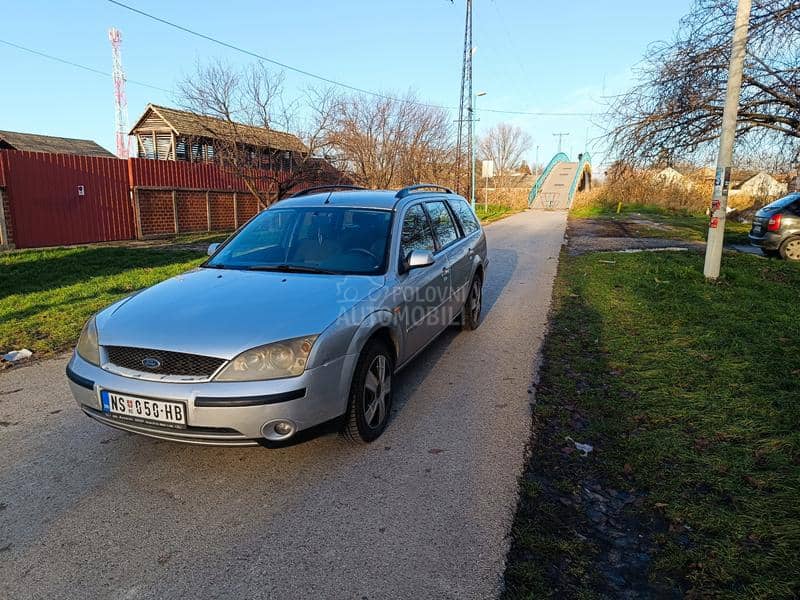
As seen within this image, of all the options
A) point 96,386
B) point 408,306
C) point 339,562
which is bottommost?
point 339,562

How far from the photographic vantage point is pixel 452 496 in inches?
116

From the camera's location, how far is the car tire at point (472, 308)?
6.24 meters

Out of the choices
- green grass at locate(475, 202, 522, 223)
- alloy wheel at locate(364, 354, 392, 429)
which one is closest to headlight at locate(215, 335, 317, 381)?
alloy wheel at locate(364, 354, 392, 429)

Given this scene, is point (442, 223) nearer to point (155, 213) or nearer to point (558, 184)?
point (155, 213)

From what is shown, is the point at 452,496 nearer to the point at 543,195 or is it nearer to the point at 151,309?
the point at 151,309

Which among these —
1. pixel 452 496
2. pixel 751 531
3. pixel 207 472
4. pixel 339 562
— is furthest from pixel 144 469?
pixel 751 531

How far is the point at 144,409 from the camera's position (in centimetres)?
284

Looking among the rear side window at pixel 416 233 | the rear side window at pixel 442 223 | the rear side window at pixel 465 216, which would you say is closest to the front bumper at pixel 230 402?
the rear side window at pixel 416 233

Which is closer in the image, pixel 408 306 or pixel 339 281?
pixel 339 281

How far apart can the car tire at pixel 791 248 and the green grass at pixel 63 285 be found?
14109mm

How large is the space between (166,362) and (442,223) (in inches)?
137

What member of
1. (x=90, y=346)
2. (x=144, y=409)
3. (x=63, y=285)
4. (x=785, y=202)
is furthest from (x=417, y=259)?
(x=785, y=202)

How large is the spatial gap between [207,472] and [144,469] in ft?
A: 1.30

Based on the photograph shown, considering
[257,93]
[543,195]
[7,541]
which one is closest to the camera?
[7,541]
